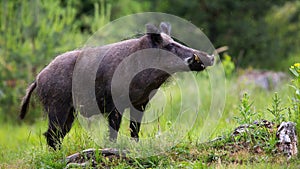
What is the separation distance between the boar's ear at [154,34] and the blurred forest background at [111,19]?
6.61 m

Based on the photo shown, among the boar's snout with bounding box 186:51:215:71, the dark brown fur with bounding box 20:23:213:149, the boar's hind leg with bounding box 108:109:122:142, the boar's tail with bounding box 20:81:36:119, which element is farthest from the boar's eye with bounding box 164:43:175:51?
the boar's tail with bounding box 20:81:36:119

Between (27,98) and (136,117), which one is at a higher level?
(27,98)

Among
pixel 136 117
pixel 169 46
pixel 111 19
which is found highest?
pixel 111 19

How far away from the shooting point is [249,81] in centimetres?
1201

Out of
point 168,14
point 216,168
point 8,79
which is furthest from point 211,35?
point 216,168

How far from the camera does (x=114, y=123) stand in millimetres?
6184

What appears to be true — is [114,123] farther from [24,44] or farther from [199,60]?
[24,44]

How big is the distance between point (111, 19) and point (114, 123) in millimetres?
10497

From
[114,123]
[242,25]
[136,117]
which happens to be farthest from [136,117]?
[242,25]

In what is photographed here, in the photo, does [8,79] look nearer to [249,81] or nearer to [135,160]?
[249,81]

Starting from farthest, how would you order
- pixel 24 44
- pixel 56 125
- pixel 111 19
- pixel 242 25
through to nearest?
pixel 111 19 < pixel 242 25 < pixel 24 44 < pixel 56 125

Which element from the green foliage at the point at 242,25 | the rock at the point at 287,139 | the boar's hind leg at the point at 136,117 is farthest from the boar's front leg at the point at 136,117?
the green foliage at the point at 242,25

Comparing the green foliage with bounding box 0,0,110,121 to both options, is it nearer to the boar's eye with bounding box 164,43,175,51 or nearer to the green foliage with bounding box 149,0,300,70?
the green foliage with bounding box 149,0,300,70

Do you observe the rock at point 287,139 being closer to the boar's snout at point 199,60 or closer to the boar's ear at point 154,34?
the boar's snout at point 199,60
